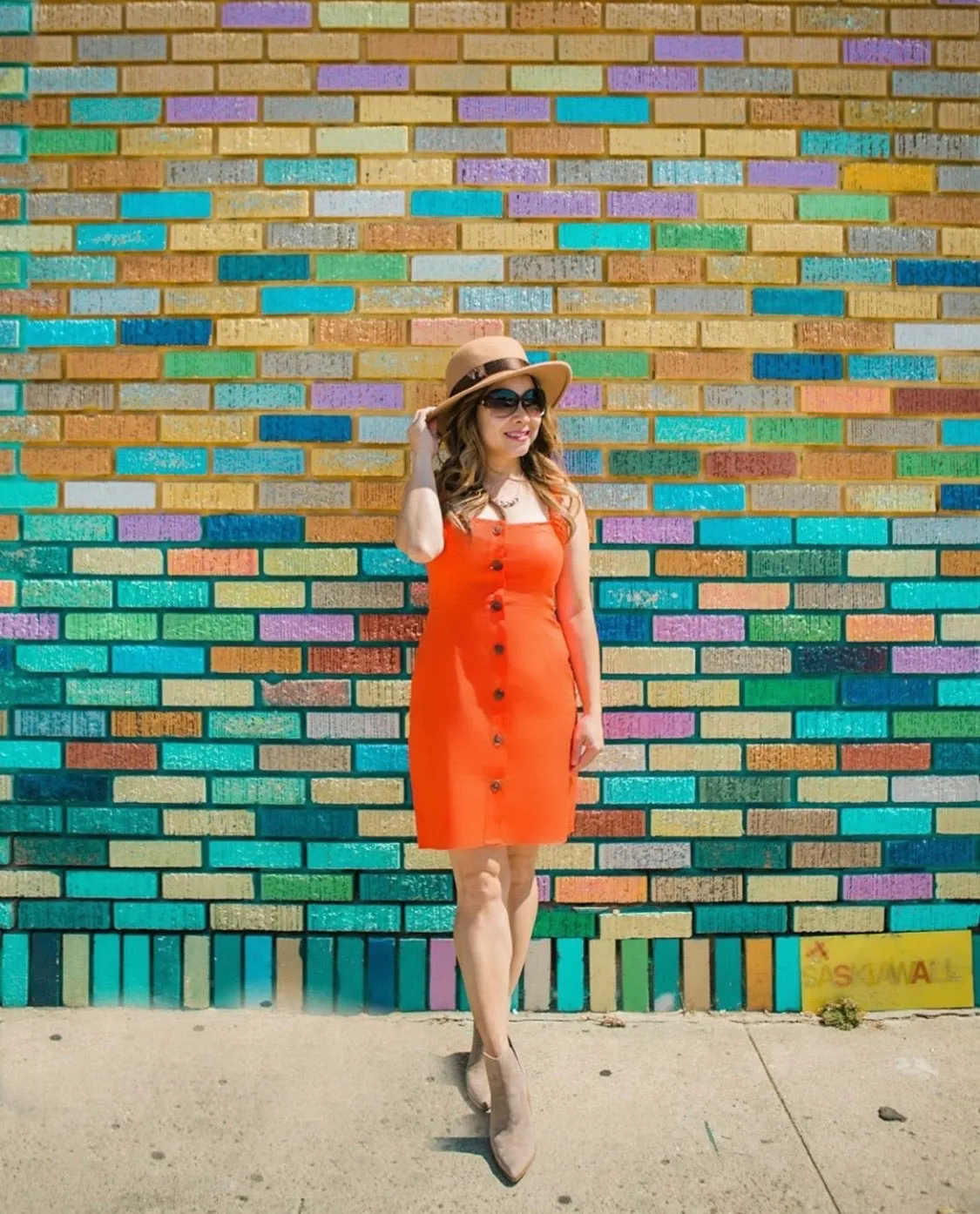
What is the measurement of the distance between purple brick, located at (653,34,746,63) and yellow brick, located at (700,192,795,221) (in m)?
0.40

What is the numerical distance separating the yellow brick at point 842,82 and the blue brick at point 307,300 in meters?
1.50

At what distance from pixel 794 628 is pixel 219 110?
2.33m

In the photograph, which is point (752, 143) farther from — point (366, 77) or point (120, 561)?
point (120, 561)

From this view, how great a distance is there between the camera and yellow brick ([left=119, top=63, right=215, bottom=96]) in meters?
3.31

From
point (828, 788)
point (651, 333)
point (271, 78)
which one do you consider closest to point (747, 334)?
point (651, 333)

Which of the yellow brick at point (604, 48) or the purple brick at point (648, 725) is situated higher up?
the yellow brick at point (604, 48)

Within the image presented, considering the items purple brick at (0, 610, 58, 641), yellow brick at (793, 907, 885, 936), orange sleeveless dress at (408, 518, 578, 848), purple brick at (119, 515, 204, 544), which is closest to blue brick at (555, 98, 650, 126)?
orange sleeveless dress at (408, 518, 578, 848)

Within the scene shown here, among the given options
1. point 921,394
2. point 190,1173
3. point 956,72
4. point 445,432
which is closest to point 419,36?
point 445,432

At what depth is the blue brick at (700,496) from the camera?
10.9 feet

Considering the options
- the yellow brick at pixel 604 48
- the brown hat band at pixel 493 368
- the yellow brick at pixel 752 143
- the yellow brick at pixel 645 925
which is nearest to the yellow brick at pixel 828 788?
the yellow brick at pixel 645 925

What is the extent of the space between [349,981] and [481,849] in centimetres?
92

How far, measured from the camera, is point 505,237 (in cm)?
329

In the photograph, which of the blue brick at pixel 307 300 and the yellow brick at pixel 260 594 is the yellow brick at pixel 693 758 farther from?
the blue brick at pixel 307 300

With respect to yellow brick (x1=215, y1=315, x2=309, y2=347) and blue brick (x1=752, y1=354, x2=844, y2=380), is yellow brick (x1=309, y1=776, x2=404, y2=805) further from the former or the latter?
blue brick (x1=752, y1=354, x2=844, y2=380)
